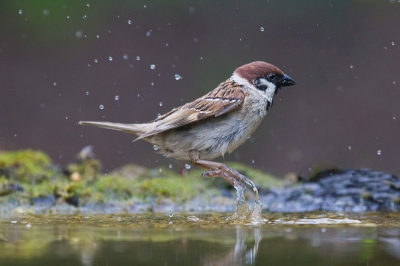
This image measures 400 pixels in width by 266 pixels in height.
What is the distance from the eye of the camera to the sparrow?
436 centimetres

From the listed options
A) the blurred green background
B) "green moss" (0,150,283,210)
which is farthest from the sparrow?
the blurred green background

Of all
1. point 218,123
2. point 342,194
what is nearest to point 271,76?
point 218,123

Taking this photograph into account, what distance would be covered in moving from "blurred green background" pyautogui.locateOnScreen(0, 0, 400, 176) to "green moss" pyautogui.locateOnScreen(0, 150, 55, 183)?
3283 millimetres

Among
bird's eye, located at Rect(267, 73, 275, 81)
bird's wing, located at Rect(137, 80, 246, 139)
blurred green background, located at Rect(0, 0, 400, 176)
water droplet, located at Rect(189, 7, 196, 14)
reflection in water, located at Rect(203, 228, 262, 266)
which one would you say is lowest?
reflection in water, located at Rect(203, 228, 262, 266)

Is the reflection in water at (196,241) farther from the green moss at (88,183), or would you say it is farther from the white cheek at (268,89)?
the white cheek at (268,89)

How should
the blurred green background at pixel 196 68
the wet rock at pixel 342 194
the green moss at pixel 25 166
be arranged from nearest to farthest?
the wet rock at pixel 342 194
the green moss at pixel 25 166
the blurred green background at pixel 196 68

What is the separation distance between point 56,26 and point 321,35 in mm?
3954

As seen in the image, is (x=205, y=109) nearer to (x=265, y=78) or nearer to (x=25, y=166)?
(x=265, y=78)

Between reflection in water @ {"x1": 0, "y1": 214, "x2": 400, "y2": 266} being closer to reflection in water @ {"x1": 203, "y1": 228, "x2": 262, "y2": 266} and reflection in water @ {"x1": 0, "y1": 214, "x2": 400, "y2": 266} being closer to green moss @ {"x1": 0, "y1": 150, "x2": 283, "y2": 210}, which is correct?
reflection in water @ {"x1": 203, "y1": 228, "x2": 262, "y2": 266}

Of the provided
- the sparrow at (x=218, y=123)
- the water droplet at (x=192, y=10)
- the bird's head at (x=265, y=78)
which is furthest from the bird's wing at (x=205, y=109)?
the water droplet at (x=192, y=10)

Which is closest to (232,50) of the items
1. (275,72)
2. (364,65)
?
(364,65)

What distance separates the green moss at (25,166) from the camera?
4.51m

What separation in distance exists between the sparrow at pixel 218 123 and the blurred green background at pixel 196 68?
11.8 feet

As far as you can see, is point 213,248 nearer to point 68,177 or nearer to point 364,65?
point 68,177
